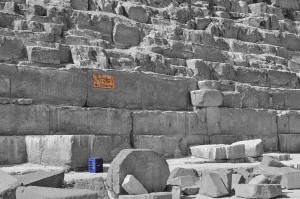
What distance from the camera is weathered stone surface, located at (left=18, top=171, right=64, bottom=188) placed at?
21.0ft

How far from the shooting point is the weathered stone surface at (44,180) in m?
6.41

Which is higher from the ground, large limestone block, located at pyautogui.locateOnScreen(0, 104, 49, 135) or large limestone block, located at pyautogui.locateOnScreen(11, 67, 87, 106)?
large limestone block, located at pyautogui.locateOnScreen(11, 67, 87, 106)

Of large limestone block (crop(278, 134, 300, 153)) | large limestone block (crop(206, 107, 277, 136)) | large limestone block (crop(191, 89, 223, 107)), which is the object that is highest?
large limestone block (crop(191, 89, 223, 107))

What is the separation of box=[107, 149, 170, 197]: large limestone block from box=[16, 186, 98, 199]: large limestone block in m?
1.32

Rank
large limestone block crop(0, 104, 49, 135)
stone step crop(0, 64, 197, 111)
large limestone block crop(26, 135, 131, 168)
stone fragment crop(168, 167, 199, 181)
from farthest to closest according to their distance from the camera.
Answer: stone step crop(0, 64, 197, 111)
large limestone block crop(0, 104, 49, 135)
large limestone block crop(26, 135, 131, 168)
stone fragment crop(168, 167, 199, 181)

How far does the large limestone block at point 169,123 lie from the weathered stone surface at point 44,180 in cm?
464

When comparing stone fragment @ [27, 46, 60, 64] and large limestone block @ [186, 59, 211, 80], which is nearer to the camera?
stone fragment @ [27, 46, 60, 64]

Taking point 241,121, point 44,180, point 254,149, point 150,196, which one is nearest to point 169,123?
point 254,149

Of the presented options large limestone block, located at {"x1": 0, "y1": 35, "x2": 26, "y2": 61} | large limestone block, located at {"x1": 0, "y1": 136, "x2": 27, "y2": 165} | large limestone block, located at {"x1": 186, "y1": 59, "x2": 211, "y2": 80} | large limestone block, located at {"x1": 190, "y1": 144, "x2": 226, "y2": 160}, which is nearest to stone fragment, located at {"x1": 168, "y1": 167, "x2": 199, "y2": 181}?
large limestone block, located at {"x1": 190, "y1": 144, "x2": 226, "y2": 160}

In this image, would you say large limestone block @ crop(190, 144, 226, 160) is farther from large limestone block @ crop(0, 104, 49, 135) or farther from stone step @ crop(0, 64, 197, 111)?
large limestone block @ crop(0, 104, 49, 135)

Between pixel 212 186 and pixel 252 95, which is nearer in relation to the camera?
pixel 212 186

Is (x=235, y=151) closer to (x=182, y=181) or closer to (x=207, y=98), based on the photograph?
(x=207, y=98)

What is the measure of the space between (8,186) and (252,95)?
32.5 ft

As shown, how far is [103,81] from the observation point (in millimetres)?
11344
